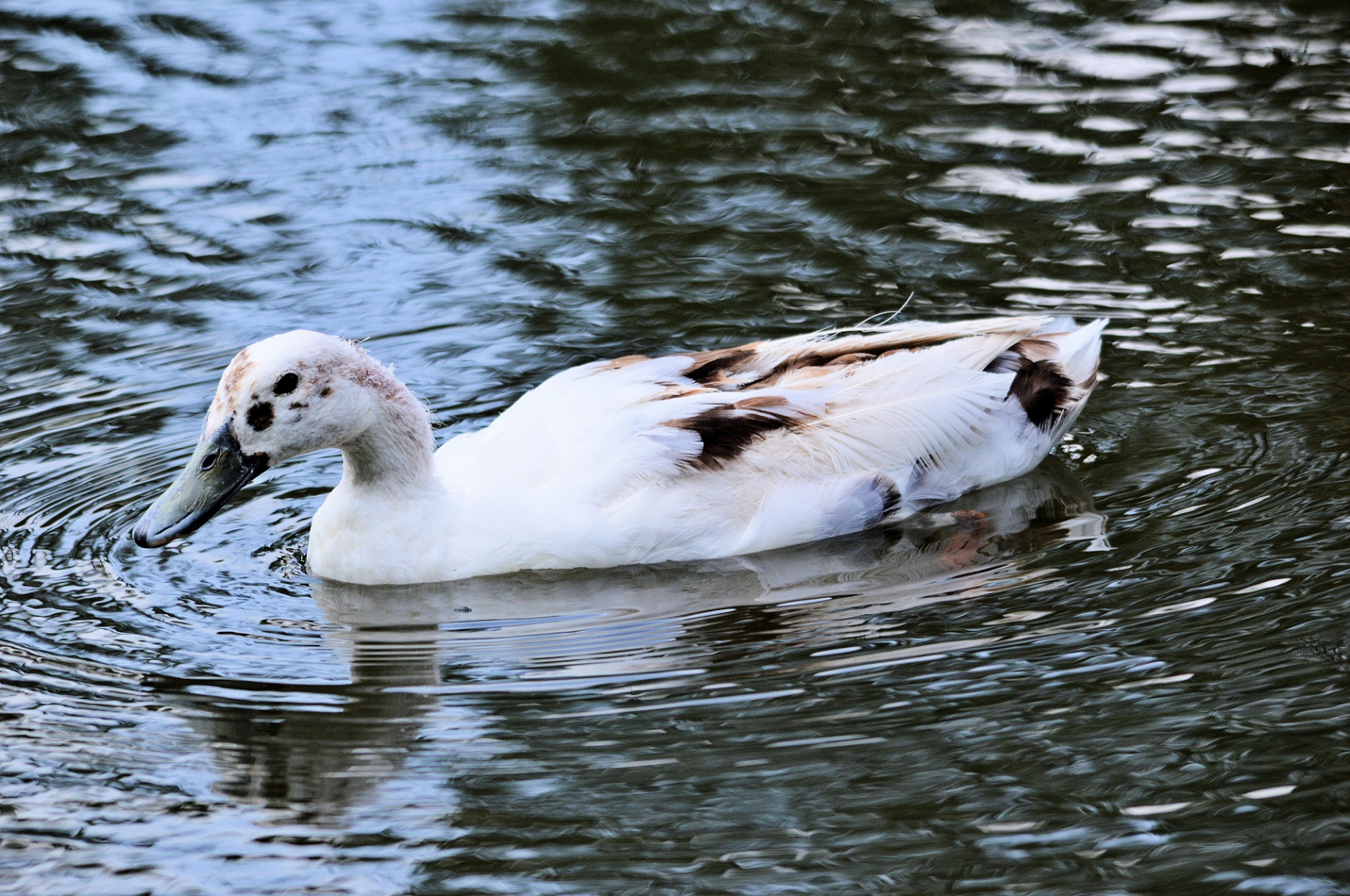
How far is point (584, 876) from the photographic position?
5426mm

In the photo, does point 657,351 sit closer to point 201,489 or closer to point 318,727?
point 201,489

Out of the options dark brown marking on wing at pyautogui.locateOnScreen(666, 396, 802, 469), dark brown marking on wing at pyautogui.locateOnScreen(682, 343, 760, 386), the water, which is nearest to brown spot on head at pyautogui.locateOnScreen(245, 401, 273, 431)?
the water

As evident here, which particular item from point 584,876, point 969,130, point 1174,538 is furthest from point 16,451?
point 969,130

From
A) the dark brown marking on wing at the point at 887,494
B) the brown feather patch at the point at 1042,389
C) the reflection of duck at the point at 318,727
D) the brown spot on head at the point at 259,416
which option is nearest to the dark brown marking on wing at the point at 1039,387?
the brown feather patch at the point at 1042,389

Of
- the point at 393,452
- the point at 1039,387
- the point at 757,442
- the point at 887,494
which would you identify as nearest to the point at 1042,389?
the point at 1039,387

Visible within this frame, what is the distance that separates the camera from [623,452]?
24.6 ft

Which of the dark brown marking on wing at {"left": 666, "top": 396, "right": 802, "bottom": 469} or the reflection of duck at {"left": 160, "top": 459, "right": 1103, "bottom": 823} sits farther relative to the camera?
the dark brown marking on wing at {"left": 666, "top": 396, "right": 802, "bottom": 469}

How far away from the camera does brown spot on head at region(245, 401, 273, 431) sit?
7.20 metres

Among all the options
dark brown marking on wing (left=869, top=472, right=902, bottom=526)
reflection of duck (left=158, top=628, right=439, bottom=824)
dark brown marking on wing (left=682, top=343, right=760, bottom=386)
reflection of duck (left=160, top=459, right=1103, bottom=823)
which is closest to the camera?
reflection of duck (left=158, top=628, right=439, bottom=824)

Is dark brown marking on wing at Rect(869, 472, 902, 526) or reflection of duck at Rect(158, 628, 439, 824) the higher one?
dark brown marking on wing at Rect(869, 472, 902, 526)

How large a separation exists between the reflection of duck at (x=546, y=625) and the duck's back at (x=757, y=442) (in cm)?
13

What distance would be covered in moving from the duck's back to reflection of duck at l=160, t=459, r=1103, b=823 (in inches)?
5.3

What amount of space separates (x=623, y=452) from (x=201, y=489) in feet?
5.57

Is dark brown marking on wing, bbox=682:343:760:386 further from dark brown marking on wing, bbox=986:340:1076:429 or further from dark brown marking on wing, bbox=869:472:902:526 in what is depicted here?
dark brown marking on wing, bbox=986:340:1076:429
